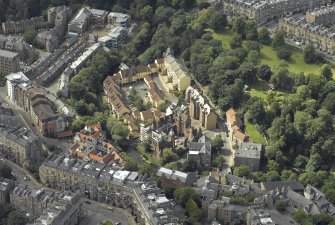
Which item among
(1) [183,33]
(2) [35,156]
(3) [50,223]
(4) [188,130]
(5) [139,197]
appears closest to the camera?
(3) [50,223]

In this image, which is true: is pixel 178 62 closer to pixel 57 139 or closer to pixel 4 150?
pixel 57 139

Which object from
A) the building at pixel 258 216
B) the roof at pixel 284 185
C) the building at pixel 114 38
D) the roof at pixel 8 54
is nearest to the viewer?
the building at pixel 258 216

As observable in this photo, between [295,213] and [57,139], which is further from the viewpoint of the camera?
[57,139]

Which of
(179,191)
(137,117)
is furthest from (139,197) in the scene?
(137,117)

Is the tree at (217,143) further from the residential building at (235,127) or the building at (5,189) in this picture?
the building at (5,189)

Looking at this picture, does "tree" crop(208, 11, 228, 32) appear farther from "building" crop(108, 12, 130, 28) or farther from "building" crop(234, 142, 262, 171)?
"building" crop(234, 142, 262, 171)

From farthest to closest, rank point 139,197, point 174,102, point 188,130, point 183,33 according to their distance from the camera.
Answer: point 183,33 → point 174,102 → point 188,130 → point 139,197

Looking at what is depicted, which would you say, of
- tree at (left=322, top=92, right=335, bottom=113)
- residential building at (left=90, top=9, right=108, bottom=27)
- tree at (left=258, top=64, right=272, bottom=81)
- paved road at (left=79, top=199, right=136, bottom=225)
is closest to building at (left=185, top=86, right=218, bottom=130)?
tree at (left=258, top=64, right=272, bottom=81)

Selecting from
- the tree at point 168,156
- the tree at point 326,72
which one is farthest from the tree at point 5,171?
the tree at point 326,72
